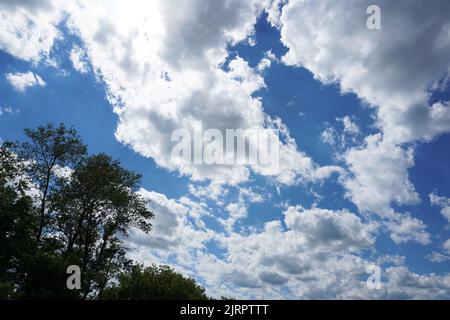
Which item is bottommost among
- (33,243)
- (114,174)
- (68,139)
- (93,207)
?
(33,243)

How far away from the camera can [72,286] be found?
4706cm

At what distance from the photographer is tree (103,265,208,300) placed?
58.6 m

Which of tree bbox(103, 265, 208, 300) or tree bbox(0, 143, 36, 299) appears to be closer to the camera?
tree bbox(0, 143, 36, 299)

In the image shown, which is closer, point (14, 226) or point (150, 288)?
point (14, 226)

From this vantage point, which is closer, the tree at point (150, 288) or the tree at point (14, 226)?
the tree at point (14, 226)

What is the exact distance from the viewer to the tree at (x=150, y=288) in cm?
5856

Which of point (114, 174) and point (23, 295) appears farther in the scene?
point (114, 174)

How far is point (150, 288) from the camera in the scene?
59188mm

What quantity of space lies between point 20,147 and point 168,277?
27.5 m
